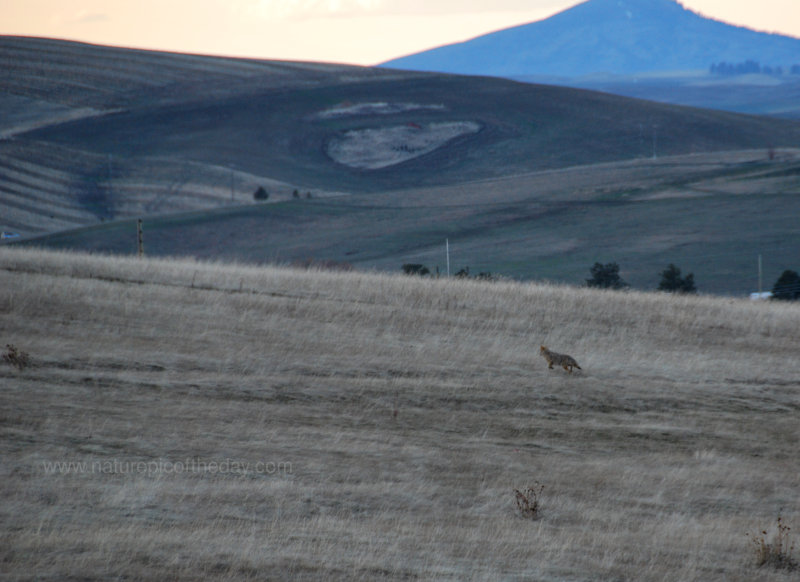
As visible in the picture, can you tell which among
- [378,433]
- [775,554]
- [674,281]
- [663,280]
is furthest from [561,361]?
[663,280]

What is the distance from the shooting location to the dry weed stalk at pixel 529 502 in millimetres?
9719

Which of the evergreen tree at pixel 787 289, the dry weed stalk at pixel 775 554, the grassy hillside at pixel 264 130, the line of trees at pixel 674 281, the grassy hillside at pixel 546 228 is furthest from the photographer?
the grassy hillside at pixel 264 130

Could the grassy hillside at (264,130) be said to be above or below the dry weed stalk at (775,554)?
above

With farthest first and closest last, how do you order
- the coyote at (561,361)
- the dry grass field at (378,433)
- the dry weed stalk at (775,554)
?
1. the coyote at (561,361)
2. the dry weed stalk at (775,554)
3. the dry grass field at (378,433)

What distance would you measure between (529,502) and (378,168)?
3848 inches

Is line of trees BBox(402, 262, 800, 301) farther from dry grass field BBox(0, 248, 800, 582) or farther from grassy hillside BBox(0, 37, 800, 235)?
grassy hillside BBox(0, 37, 800, 235)

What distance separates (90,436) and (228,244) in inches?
2132

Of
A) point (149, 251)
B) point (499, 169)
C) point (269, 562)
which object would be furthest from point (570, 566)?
point (499, 169)

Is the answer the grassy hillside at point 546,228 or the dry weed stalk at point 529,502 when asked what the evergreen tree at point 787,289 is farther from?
the dry weed stalk at point 529,502

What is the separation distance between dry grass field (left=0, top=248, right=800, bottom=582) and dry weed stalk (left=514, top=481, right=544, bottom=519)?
0.12 m

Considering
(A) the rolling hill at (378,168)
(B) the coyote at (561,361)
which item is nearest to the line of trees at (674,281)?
(A) the rolling hill at (378,168)

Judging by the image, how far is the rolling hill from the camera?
57406 mm

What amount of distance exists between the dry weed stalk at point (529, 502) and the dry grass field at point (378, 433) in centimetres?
12

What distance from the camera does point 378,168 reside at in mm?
106312
